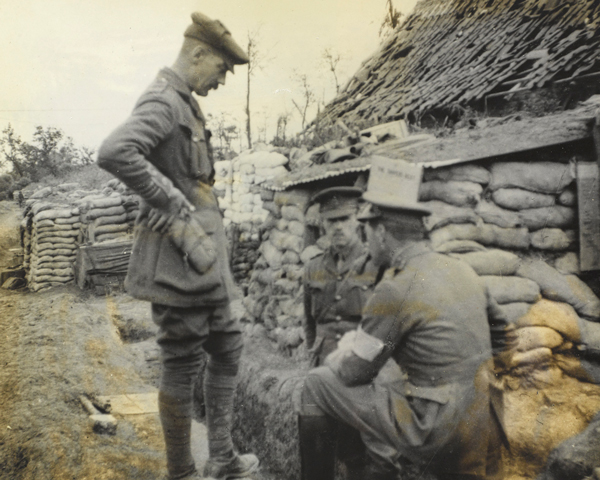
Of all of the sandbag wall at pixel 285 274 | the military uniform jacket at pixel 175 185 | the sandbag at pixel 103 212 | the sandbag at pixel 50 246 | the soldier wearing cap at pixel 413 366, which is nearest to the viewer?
the military uniform jacket at pixel 175 185

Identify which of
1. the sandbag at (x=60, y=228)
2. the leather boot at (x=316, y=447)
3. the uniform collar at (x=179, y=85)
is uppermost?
the uniform collar at (x=179, y=85)

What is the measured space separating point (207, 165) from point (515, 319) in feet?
5.59

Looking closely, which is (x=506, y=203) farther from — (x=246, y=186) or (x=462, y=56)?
(x=246, y=186)

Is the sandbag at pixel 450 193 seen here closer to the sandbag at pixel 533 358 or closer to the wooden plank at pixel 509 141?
the wooden plank at pixel 509 141

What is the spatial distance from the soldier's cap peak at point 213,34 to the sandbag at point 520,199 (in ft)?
5.02

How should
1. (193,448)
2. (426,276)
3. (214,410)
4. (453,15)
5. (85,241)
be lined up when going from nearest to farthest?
(426,276), (214,410), (193,448), (85,241), (453,15)

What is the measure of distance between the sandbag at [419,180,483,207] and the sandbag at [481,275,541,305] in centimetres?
41

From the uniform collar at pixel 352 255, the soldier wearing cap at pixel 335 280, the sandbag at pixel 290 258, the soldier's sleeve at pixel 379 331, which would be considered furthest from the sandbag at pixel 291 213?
the soldier's sleeve at pixel 379 331

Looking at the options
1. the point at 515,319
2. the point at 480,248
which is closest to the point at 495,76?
the point at 480,248

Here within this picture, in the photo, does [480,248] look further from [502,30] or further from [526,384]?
[502,30]

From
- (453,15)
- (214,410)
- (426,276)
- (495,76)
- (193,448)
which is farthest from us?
(453,15)

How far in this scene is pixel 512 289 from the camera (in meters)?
2.13

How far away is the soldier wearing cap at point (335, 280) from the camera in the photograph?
2383 mm

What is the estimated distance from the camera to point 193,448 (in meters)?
1.83
